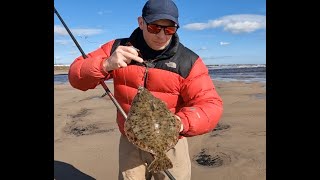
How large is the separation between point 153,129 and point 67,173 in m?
4.30

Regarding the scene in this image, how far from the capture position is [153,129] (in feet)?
10.3

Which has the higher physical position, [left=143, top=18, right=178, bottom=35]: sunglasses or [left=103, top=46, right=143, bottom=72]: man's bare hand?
[left=143, top=18, right=178, bottom=35]: sunglasses

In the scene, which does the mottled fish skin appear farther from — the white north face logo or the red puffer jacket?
the white north face logo

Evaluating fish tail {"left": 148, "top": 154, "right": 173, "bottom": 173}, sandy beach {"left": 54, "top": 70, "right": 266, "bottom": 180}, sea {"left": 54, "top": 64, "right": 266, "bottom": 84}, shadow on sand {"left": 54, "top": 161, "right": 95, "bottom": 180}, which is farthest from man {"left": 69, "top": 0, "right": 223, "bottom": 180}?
sea {"left": 54, "top": 64, "right": 266, "bottom": 84}

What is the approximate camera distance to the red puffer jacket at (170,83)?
148 inches

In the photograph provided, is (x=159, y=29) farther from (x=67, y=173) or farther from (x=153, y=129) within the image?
(x=67, y=173)

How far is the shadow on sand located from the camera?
6.71 metres

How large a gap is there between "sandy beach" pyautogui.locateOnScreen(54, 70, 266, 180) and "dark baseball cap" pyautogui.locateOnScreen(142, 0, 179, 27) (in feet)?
11.3

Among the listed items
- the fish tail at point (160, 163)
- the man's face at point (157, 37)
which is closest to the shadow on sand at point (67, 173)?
the man's face at point (157, 37)

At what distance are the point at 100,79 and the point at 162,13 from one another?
0.95 meters

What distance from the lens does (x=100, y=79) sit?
12.6ft

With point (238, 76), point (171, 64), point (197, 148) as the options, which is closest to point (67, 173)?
point (197, 148)
